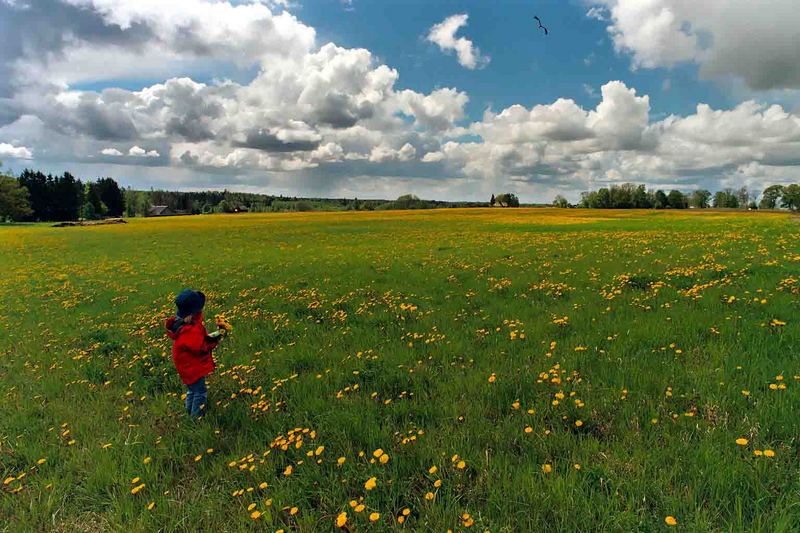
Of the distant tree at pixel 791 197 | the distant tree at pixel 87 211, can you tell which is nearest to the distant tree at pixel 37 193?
the distant tree at pixel 87 211

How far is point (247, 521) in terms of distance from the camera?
346cm

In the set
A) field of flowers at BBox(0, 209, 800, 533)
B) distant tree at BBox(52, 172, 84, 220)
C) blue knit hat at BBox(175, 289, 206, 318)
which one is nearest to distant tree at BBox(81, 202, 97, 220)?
distant tree at BBox(52, 172, 84, 220)

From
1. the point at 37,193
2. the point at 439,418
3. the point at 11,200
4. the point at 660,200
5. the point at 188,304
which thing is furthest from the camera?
the point at 660,200

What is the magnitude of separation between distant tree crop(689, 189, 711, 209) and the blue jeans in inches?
6990

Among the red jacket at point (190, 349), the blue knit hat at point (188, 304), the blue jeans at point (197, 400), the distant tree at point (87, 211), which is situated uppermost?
the distant tree at point (87, 211)

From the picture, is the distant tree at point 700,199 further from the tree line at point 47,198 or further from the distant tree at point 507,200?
the tree line at point 47,198

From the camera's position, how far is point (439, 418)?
466 cm

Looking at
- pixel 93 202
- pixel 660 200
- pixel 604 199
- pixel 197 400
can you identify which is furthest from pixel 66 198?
pixel 660 200

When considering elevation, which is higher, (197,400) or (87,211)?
(87,211)

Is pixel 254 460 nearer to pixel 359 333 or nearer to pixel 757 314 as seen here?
pixel 359 333

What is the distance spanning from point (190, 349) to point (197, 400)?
0.80m

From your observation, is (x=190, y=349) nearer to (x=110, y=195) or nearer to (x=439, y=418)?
(x=439, y=418)

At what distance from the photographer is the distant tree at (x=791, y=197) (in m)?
107

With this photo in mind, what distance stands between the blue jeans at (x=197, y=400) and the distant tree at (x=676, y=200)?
15890 cm
